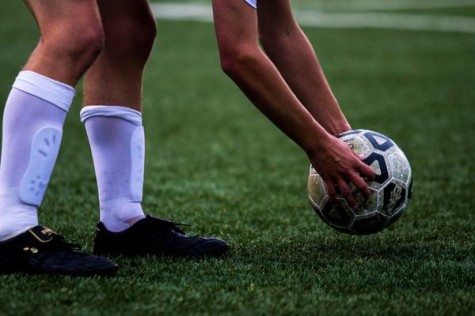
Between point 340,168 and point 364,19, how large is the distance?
59.8 ft

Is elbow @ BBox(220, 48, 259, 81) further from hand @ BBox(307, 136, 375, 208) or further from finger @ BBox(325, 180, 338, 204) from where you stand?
Result: finger @ BBox(325, 180, 338, 204)

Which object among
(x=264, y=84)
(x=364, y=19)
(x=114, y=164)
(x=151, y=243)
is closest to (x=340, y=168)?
(x=264, y=84)

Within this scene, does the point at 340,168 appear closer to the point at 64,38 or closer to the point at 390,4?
the point at 64,38

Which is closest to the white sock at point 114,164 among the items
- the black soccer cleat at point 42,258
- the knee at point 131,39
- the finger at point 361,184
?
the knee at point 131,39

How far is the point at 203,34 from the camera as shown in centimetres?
1658

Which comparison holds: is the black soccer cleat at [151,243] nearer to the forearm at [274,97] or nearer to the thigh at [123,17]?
the forearm at [274,97]

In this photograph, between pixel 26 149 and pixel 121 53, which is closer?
pixel 26 149

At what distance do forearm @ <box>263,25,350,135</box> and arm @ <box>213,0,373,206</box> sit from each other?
52 centimetres

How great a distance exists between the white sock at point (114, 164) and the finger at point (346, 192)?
785 millimetres

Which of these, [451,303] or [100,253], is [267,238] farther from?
[451,303]

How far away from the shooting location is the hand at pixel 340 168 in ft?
9.59

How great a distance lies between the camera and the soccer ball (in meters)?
3.17

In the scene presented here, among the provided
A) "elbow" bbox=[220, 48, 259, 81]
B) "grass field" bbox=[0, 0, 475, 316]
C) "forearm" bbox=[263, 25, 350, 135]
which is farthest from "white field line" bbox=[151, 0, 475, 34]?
"elbow" bbox=[220, 48, 259, 81]

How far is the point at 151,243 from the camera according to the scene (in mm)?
3234
